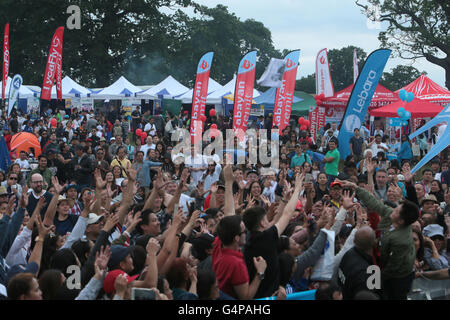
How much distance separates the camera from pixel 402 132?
72.5 ft

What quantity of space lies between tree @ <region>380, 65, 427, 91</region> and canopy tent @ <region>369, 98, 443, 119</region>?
30.8m

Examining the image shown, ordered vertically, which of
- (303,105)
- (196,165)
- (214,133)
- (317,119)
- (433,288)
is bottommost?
(433,288)

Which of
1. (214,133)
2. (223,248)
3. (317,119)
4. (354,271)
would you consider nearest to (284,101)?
(214,133)

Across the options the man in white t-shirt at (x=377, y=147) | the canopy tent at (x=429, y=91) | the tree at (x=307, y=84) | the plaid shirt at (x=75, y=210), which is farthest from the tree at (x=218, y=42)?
the plaid shirt at (x=75, y=210)

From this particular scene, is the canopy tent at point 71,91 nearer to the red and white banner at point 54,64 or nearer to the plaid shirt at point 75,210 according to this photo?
the red and white banner at point 54,64

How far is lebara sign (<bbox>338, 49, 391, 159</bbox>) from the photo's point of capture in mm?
12453

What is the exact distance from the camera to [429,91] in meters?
22.0

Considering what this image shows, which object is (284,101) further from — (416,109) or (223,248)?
(223,248)

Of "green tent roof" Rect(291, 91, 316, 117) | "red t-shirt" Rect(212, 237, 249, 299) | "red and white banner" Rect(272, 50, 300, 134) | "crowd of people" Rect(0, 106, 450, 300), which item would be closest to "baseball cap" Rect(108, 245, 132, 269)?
"crowd of people" Rect(0, 106, 450, 300)

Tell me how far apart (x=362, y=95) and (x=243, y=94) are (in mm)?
4633

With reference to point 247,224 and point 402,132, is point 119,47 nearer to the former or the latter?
point 402,132

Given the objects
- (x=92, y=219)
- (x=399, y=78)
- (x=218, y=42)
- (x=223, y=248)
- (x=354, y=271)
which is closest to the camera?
(x=223, y=248)

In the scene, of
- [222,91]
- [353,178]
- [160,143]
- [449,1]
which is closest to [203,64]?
[160,143]
